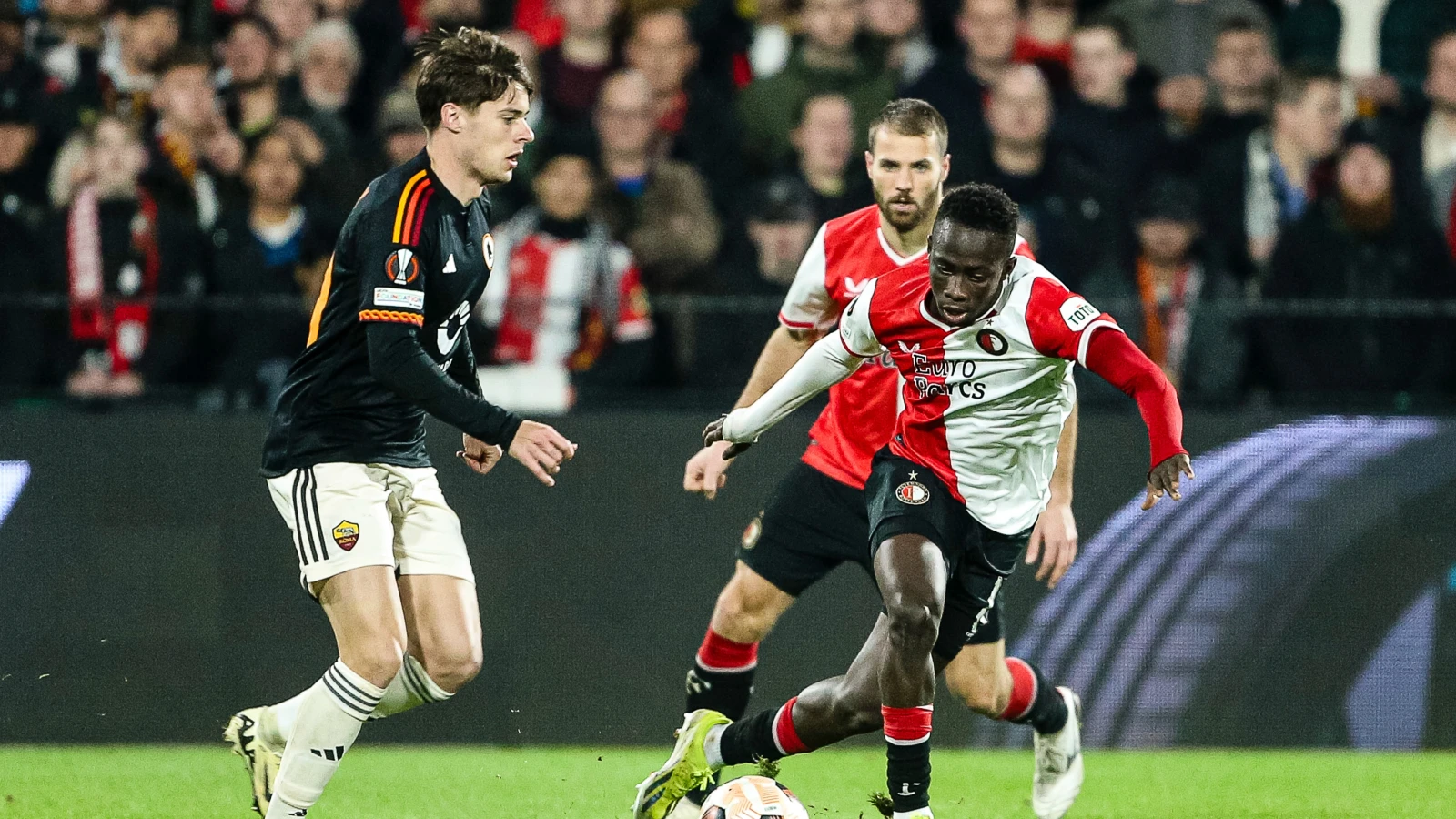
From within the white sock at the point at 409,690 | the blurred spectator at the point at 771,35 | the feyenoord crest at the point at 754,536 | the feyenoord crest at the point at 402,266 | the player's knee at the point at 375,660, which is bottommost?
the white sock at the point at 409,690

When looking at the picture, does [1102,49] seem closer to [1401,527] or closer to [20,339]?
[1401,527]

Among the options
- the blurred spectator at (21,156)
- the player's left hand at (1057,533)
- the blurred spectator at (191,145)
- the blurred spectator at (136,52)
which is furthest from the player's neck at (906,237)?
the blurred spectator at (136,52)

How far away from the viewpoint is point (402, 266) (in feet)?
14.8

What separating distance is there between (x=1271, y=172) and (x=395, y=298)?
17.5 ft

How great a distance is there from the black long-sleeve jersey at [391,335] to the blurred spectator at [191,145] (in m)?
3.33

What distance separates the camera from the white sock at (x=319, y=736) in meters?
4.61

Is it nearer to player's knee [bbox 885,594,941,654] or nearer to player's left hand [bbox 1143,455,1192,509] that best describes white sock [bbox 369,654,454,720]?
player's knee [bbox 885,594,941,654]

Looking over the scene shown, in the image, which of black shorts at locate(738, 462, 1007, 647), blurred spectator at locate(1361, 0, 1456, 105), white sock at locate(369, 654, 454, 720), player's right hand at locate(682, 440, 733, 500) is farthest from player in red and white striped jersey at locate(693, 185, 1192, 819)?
blurred spectator at locate(1361, 0, 1456, 105)

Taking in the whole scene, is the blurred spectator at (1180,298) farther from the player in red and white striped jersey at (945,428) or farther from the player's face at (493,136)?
the player's face at (493,136)

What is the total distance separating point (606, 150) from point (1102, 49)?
2.58 meters

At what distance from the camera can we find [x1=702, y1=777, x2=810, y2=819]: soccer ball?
4.64m

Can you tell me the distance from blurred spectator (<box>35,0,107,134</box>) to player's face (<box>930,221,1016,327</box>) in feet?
17.6

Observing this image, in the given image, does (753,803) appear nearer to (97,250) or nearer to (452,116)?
(452,116)

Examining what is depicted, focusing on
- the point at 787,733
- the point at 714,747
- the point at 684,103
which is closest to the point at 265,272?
the point at 684,103
